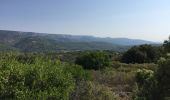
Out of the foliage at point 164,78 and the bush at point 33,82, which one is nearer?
the foliage at point 164,78

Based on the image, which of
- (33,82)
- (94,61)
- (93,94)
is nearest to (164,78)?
(93,94)

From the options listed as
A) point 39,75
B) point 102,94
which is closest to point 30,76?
point 39,75

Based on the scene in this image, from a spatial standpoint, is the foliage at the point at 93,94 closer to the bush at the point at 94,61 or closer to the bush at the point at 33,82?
the bush at the point at 33,82

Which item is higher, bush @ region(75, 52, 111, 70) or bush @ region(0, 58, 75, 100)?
bush @ region(0, 58, 75, 100)

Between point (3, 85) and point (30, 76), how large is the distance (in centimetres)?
200

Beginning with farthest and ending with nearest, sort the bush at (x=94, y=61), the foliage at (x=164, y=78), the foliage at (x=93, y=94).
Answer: the bush at (x=94, y=61), the foliage at (x=93, y=94), the foliage at (x=164, y=78)

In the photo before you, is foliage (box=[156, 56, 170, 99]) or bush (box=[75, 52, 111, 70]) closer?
foliage (box=[156, 56, 170, 99])

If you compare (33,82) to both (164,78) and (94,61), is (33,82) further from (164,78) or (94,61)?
(94,61)

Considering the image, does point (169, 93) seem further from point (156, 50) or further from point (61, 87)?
point (156, 50)

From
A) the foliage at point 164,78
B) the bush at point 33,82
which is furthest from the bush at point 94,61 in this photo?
the foliage at point 164,78

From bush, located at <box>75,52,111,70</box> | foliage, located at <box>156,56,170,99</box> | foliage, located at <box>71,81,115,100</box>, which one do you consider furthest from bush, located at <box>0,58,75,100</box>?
bush, located at <box>75,52,111,70</box>

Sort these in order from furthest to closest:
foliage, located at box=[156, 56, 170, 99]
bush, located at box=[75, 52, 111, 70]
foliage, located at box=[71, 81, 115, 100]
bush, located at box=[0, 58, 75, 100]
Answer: bush, located at box=[75, 52, 111, 70] < foliage, located at box=[71, 81, 115, 100] < bush, located at box=[0, 58, 75, 100] < foliage, located at box=[156, 56, 170, 99]

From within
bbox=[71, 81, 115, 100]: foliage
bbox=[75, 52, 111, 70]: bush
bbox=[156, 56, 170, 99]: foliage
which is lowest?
bbox=[75, 52, 111, 70]: bush

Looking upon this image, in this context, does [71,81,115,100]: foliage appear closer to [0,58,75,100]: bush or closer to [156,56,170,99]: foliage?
[0,58,75,100]: bush
